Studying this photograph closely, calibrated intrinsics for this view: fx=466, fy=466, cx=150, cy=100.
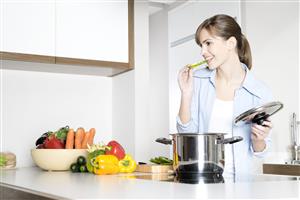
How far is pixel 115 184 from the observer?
1.44 m

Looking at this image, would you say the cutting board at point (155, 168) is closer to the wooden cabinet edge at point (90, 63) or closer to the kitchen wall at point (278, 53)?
the wooden cabinet edge at point (90, 63)

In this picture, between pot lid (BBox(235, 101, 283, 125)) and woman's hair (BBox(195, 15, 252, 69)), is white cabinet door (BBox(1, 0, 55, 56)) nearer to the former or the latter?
woman's hair (BBox(195, 15, 252, 69))

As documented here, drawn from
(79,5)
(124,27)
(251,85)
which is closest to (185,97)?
(251,85)

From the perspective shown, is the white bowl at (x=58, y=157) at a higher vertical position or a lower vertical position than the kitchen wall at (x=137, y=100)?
lower

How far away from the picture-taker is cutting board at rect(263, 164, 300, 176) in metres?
2.92

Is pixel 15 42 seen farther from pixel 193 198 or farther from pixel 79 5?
pixel 193 198

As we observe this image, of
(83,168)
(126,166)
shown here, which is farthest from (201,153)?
(83,168)

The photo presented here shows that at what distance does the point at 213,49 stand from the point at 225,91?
0.75 ft

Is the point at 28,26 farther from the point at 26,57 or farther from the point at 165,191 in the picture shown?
the point at 165,191

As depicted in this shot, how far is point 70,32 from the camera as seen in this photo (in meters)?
2.74

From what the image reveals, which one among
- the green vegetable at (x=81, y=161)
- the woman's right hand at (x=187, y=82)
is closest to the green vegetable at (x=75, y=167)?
the green vegetable at (x=81, y=161)

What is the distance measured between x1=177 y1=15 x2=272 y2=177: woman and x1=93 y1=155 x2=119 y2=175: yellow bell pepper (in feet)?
1.97

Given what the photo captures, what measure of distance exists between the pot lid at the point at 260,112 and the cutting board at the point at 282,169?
44.9 inches

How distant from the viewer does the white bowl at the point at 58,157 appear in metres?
2.17
